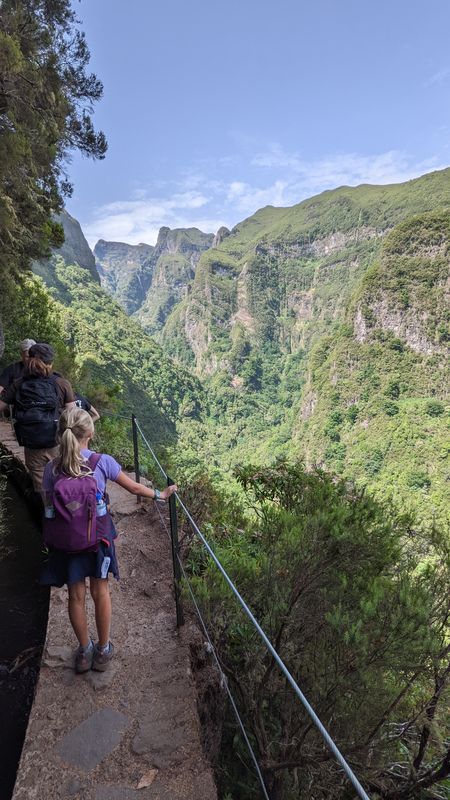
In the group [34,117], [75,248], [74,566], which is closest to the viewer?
[74,566]

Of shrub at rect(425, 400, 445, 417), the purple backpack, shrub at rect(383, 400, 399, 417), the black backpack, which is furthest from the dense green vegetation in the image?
shrub at rect(383, 400, 399, 417)

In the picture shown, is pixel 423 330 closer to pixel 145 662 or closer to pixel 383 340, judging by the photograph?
pixel 383 340

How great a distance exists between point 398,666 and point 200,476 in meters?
3.03

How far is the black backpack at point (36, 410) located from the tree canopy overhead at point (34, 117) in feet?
14.8

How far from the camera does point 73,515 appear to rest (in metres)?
2.01

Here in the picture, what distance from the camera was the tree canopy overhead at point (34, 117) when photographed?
6.05 meters

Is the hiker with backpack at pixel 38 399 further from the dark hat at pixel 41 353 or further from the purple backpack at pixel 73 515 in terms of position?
the purple backpack at pixel 73 515

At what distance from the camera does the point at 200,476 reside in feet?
15.0

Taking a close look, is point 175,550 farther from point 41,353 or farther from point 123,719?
point 41,353

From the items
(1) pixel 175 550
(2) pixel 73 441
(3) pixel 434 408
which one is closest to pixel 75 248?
(3) pixel 434 408

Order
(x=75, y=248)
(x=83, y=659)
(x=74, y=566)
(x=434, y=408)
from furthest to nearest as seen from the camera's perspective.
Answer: (x=75, y=248) < (x=434, y=408) < (x=83, y=659) < (x=74, y=566)

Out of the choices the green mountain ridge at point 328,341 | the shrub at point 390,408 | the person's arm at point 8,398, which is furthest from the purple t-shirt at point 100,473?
the shrub at point 390,408

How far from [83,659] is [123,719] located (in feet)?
1.31

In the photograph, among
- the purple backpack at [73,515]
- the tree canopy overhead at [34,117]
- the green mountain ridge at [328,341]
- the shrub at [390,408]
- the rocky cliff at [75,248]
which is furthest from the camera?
the rocky cliff at [75,248]
